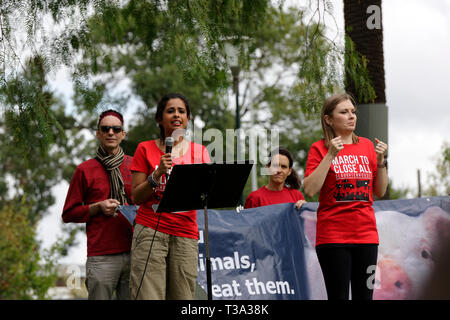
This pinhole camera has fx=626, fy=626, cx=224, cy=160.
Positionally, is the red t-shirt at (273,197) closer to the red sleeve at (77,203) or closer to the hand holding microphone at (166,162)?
the red sleeve at (77,203)

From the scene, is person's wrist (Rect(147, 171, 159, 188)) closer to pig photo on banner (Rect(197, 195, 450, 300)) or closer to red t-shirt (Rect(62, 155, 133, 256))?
red t-shirt (Rect(62, 155, 133, 256))

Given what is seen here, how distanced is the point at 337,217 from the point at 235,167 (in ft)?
2.64

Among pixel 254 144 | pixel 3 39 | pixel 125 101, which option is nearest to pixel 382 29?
pixel 3 39

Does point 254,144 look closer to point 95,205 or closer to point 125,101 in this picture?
point 125,101

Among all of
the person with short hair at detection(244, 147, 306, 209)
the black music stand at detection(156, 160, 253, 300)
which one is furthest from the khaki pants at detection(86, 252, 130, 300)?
the person with short hair at detection(244, 147, 306, 209)

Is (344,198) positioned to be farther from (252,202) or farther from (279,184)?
(252,202)

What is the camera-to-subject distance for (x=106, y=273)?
4.89 m

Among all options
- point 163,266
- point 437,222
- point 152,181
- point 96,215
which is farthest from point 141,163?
point 437,222

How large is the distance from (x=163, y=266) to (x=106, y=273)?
1.81 ft

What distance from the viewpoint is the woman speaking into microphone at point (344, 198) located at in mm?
4344

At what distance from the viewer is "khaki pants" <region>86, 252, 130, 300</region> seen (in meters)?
4.88

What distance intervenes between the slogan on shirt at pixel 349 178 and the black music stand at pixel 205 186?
64cm

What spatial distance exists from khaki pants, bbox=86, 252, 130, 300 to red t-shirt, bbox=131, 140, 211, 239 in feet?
1.49

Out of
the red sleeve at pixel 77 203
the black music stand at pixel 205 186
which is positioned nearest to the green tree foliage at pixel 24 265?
the red sleeve at pixel 77 203
